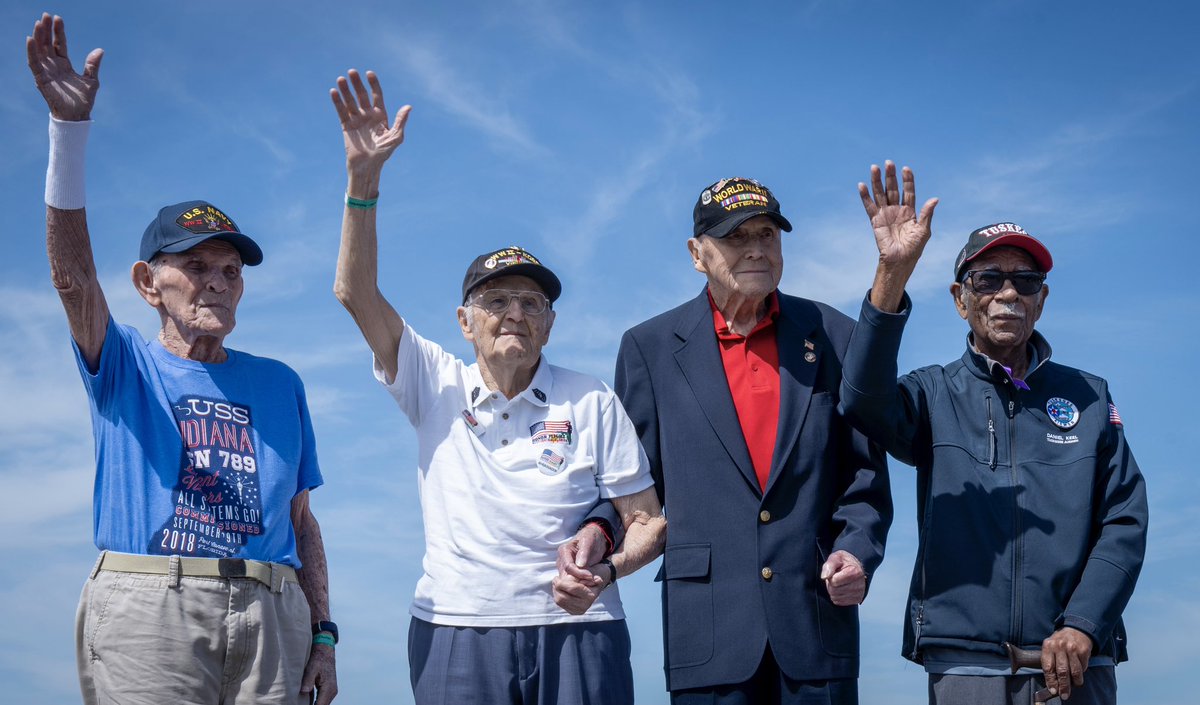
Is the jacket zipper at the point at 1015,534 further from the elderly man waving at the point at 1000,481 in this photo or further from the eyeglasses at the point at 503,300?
the eyeglasses at the point at 503,300

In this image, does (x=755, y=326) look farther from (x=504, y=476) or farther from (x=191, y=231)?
(x=191, y=231)

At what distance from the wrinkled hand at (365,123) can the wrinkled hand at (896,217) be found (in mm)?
2323

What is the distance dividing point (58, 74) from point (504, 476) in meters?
2.73

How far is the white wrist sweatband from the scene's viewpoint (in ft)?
18.6

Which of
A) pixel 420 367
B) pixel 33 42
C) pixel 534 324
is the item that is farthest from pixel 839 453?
pixel 33 42

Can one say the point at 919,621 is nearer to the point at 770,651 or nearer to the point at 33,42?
the point at 770,651

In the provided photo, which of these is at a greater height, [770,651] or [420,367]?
[420,367]

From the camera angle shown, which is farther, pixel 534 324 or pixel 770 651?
pixel 534 324

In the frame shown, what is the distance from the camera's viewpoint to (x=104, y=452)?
5871 mm

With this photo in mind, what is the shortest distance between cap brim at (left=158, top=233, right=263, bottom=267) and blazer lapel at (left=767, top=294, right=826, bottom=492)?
8.77 feet

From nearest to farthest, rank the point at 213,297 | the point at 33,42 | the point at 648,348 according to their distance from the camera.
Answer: the point at 33,42 → the point at 213,297 → the point at 648,348

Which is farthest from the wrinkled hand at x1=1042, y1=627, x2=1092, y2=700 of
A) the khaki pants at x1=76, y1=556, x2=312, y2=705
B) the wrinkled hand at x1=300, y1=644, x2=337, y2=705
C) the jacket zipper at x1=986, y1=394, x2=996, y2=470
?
the khaki pants at x1=76, y1=556, x2=312, y2=705

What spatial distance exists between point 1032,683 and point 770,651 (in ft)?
4.24

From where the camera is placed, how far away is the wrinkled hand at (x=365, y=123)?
630cm
